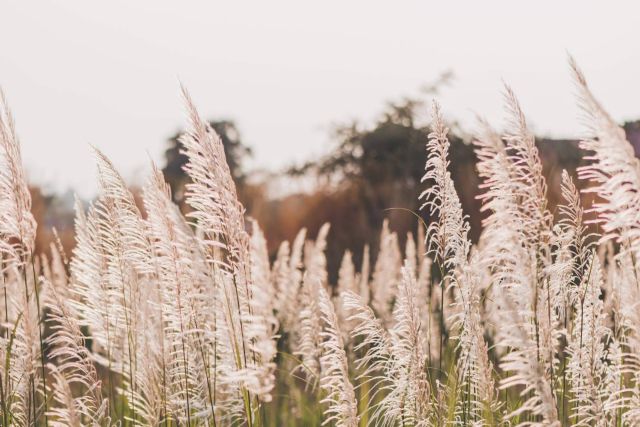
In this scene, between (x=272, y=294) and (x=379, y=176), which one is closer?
(x=272, y=294)

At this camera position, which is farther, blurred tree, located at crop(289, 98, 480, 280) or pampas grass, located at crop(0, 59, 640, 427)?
blurred tree, located at crop(289, 98, 480, 280)

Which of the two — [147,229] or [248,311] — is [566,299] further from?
[147,229]

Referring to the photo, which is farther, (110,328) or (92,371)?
(110,328)

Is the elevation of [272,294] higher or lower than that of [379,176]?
lower

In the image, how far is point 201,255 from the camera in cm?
177

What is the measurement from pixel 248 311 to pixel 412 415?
28.5 inches

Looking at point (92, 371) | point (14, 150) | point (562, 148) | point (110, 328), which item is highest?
point (562, 148)

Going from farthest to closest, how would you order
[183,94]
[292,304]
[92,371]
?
[292,304] → [92,371] → [183,94]

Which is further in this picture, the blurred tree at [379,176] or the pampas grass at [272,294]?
the blurred tree at [379,176]

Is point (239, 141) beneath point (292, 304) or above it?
above

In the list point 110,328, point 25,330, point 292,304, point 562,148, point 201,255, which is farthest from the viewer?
point 562,148

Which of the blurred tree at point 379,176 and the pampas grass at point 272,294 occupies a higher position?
the blurred tree at point 379,176

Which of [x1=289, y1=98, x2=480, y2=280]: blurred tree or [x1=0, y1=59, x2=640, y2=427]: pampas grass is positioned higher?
[x1=289, y1=98, x2=480, y2=280]: blurred tree

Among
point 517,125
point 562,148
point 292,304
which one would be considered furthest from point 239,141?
point 517,125
